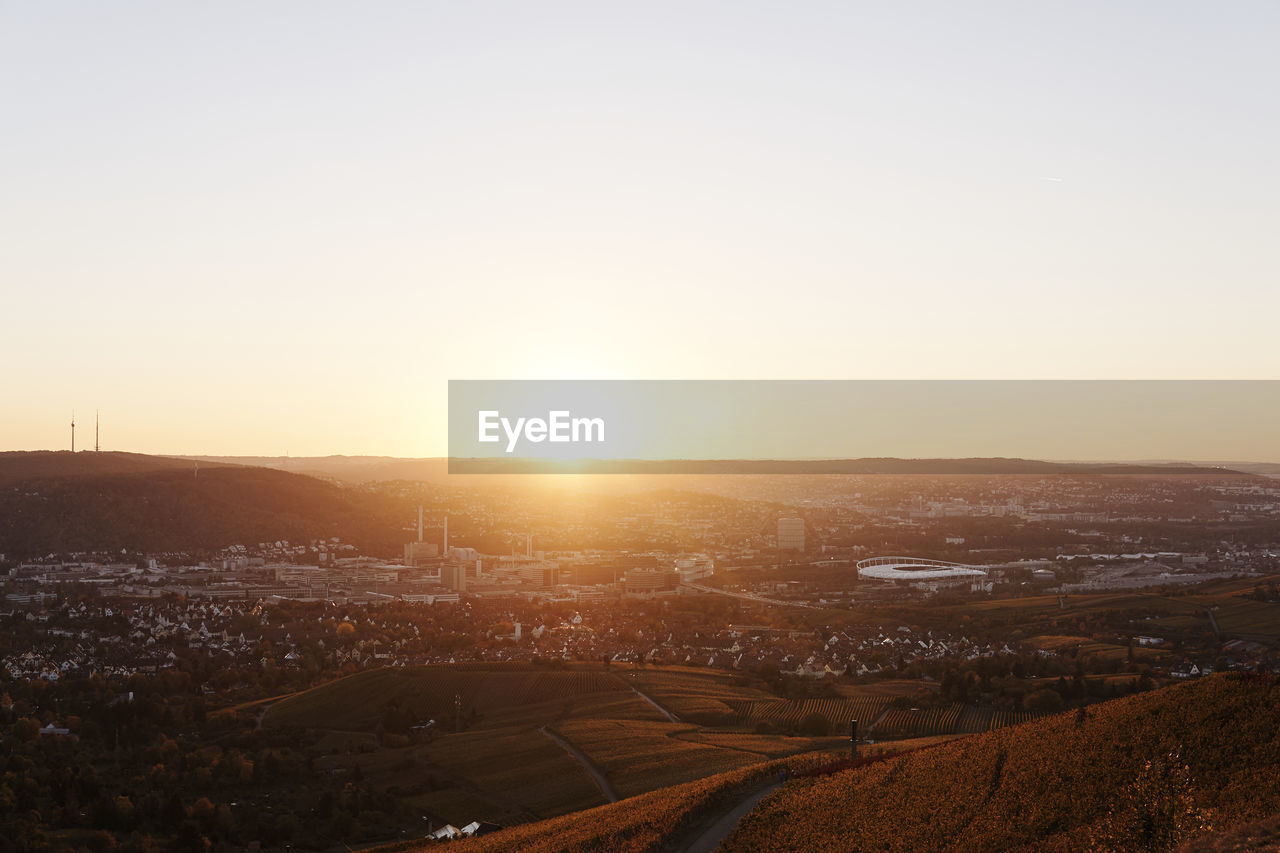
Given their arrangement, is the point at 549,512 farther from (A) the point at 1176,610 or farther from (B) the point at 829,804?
(B) the point at 829,804

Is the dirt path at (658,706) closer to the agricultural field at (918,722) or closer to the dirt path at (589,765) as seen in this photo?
the dirt path at (589,765)

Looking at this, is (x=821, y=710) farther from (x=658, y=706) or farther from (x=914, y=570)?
(x=914, y=570)

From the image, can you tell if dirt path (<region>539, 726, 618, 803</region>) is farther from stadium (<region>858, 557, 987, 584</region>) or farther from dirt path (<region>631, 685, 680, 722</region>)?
stadium (<region>858, 557, 987, 584</region>)

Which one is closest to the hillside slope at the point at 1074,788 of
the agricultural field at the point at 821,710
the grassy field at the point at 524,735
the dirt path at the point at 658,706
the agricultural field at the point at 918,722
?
the grassy field at the point at 524,735

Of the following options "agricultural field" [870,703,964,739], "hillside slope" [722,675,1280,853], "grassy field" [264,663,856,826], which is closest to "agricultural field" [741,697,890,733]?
"grassy field" [264,663,856,826]

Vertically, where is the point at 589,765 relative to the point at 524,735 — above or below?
above

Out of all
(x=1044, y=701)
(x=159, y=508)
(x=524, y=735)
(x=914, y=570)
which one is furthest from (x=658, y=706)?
(x=159, y=508)
